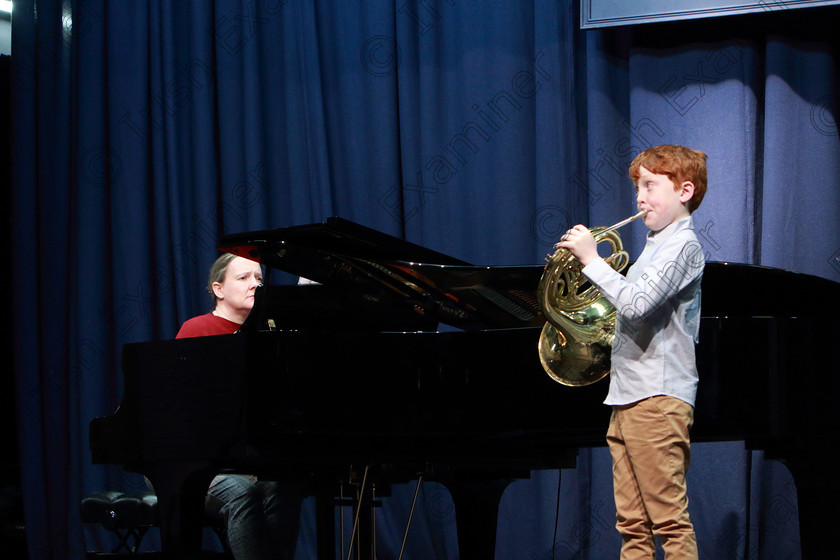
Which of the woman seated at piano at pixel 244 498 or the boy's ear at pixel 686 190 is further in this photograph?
the woman seated at piano at pixel 244 498

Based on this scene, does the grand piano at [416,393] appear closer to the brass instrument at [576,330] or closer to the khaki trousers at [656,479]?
the brass instrument at [576,330]

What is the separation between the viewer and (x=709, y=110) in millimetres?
3924

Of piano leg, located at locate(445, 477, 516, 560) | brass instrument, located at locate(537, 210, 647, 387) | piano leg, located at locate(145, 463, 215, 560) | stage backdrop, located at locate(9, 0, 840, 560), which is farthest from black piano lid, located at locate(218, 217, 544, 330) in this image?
stage backdrop, located at locate(9, 0, 840, 560)

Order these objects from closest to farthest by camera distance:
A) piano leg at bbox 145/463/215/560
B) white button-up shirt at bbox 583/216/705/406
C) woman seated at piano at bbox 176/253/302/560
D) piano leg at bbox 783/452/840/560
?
white button-up shirt at bbox 583/216/705/406 → piano leg at bbox 145/463/215/560 → piano leg at bbox 783/452/840/560 → woman seated at piano at bbox 176/253/302/560

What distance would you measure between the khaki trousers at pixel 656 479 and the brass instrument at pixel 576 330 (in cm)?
18

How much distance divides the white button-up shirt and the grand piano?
251 millimetres

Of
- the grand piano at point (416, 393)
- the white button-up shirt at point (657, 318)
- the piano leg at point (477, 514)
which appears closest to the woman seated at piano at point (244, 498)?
the grand piano at point (416, 393)

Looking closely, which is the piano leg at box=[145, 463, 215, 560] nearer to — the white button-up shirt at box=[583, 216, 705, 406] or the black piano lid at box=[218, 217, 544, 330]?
the black piano lid at box=[218, 217, 544, 330]

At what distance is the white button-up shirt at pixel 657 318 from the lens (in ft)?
7.04

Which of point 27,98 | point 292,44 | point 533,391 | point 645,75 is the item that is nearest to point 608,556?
point 533,391

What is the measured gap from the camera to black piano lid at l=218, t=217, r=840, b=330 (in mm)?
2402

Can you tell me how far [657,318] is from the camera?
2197 mm

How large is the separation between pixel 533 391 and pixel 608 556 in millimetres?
1782

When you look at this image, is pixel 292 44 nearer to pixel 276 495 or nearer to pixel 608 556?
pixel 276 495
